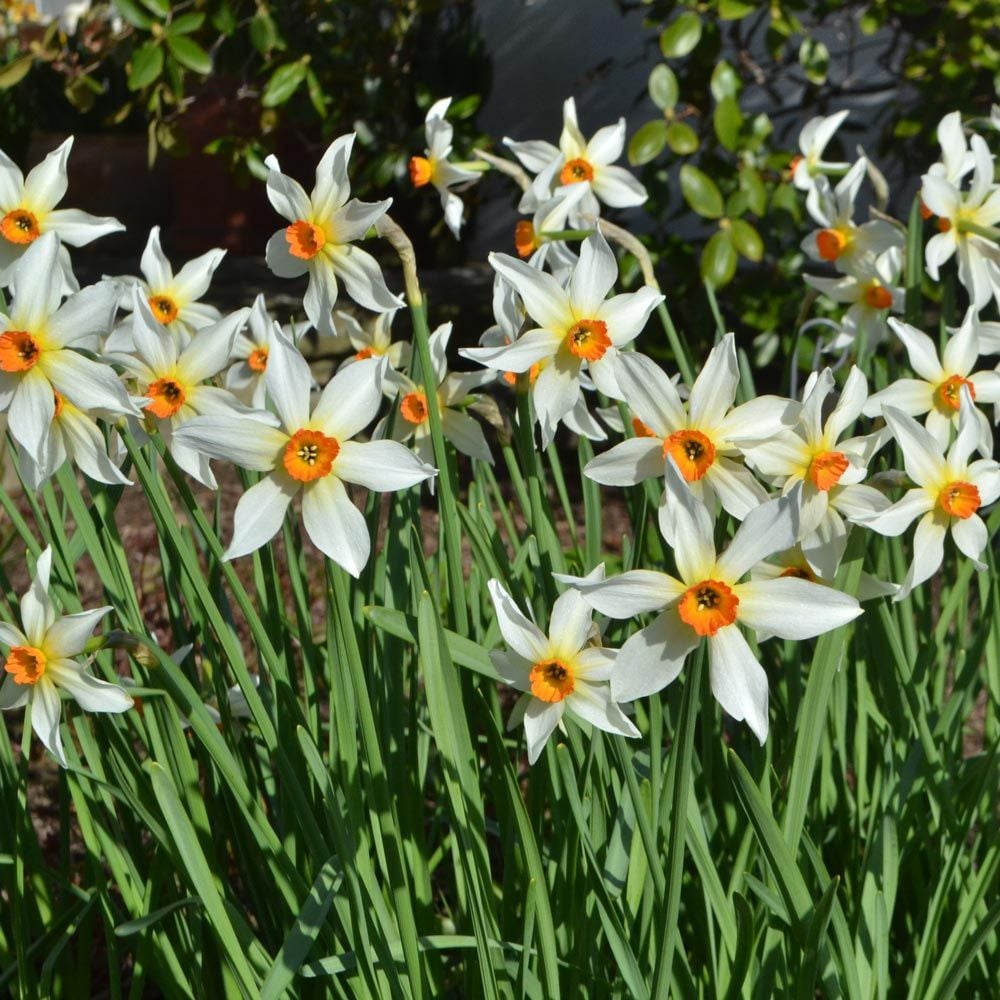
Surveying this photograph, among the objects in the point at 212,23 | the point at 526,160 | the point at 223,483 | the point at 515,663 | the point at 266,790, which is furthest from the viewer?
the point at 223,483

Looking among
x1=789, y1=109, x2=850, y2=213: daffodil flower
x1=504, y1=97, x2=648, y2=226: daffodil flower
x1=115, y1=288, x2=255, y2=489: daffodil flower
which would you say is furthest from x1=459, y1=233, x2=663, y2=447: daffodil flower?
x1=789, y1=109, x2=850, y2=213: daffodil flower

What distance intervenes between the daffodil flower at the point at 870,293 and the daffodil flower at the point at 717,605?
0.90m

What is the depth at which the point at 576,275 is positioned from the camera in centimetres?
109

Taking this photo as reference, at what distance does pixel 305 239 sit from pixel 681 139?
2020 mm

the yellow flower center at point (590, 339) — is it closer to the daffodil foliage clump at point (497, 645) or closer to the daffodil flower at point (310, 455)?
the daffodil foliage clump at point (497, 645)

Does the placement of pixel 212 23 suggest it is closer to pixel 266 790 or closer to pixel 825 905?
pixel 266 790

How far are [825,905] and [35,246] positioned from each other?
82 cm

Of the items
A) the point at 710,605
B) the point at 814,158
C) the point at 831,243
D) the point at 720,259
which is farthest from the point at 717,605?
the point at 720,259

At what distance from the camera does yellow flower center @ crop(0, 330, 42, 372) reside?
0.97 m

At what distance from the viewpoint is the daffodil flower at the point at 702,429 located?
3.11 feet

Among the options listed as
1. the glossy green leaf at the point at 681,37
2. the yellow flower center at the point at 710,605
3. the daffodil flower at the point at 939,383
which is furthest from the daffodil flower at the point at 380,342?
the glossy green leaf at the point at 681,37

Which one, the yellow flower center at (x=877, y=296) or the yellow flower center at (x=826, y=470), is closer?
the yellow flower center at (x=826, y=470)

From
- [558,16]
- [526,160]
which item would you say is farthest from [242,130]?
[526,160]

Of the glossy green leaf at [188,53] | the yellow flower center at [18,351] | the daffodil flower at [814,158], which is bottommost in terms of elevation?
the daffodil flower at [814,158]
